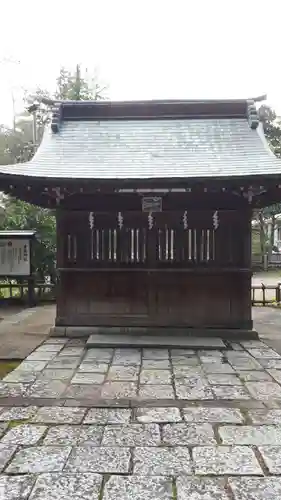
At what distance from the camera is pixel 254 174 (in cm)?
597

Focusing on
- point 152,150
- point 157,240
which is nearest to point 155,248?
point 157,240

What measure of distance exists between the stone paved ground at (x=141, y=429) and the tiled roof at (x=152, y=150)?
2909 millimetres

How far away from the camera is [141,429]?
3.35 m

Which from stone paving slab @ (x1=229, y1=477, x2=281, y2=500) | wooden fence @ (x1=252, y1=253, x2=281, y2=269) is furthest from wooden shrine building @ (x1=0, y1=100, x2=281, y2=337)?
wooden fence @ (x1=252, y1=253, x2=281, y2=269)

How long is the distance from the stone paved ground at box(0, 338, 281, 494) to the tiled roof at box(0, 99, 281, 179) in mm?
2909

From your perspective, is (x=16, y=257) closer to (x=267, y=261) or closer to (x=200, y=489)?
(x=200, y=489)

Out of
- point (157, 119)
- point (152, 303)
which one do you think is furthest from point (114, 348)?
point (157, 119)

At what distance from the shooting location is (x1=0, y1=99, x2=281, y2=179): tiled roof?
21.4ft

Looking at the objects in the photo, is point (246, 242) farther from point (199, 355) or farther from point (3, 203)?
point (3, 203)

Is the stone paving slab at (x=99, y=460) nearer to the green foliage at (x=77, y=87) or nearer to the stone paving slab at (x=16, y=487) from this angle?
the stone paving slab at (x=16, y=487)

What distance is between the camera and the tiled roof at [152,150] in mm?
6520

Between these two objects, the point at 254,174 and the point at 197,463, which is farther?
the point at 254,174

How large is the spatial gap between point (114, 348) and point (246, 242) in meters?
2.91

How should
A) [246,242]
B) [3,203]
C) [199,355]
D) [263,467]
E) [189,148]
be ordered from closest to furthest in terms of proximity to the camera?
[263,467], [199,355], [246,242], [189,148], [3,203]
